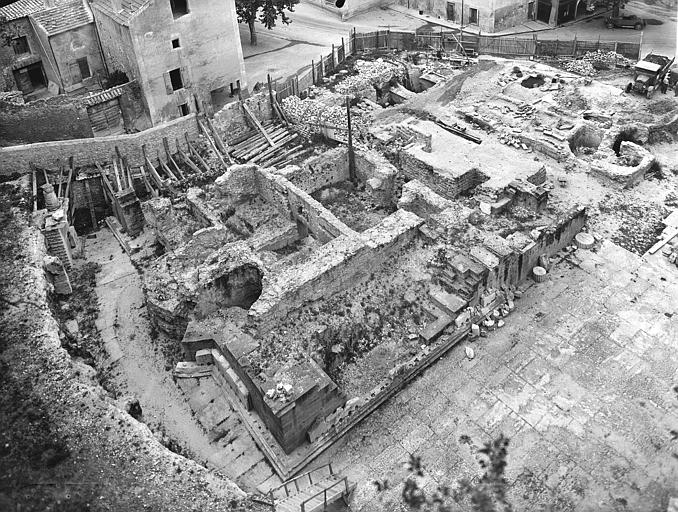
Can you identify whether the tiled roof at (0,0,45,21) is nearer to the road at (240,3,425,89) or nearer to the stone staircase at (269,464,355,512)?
the road at (240,3,425,89)

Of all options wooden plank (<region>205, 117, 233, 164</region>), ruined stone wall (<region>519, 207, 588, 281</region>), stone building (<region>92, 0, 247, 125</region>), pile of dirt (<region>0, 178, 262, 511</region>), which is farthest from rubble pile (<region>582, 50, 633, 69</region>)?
pile of dirt (<region>0, 178, 262, 511</region>)

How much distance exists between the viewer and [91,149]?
2369 cm

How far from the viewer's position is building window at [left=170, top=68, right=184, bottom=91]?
88.7 feet

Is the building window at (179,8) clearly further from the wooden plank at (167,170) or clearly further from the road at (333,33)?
the wooden plank at (167,170)

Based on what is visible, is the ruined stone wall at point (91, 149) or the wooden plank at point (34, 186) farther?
the ruined stone wall at point (91, 149)

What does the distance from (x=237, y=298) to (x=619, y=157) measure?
15189mm

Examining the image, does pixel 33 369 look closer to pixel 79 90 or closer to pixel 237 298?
pixel 237 298

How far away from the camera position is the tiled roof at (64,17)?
2747 cm

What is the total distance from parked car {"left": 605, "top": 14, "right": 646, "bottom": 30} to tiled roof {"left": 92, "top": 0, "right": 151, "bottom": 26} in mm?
25996

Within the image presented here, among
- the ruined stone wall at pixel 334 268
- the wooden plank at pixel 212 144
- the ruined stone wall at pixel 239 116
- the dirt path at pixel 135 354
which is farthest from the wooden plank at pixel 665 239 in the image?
the ruined stone wall at pixel 239 116

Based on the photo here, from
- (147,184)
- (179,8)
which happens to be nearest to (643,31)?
(179,8)

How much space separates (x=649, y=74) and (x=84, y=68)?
81.6ft

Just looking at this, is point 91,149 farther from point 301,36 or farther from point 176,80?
point 301,36

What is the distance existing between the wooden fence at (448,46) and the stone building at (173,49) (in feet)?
10.6
